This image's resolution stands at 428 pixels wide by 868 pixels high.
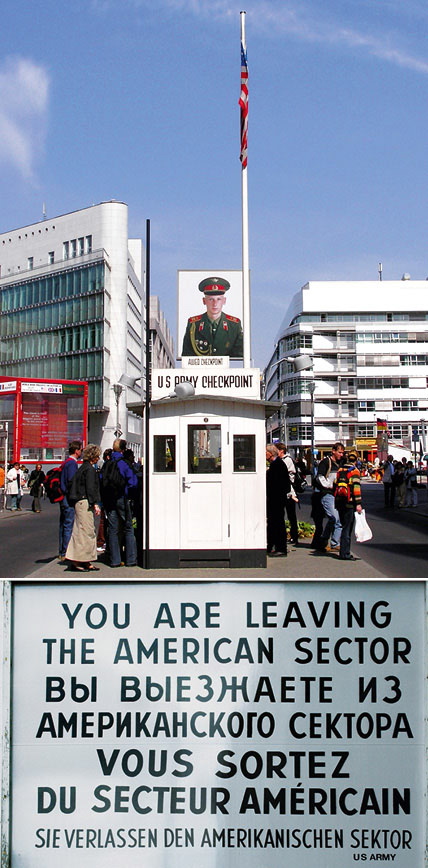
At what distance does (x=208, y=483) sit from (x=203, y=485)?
81 mm

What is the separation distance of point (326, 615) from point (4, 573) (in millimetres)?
10420

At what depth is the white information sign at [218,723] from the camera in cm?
277

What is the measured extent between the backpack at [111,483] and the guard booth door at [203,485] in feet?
3.14

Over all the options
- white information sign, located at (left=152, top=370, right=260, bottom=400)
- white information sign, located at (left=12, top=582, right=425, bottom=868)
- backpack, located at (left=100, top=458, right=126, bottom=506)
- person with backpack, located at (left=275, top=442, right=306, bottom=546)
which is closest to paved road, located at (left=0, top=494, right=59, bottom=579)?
backpack, located at (left=100, top=458, right=126, bottom=506)

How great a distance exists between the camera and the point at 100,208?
3209 inches

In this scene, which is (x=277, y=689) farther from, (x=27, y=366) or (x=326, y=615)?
(x=27, y=366)

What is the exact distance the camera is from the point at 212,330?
21.2m

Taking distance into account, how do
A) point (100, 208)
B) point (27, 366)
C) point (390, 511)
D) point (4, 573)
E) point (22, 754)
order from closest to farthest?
point (22, 754) → point (4, 573) → point (390, 511) → point (100, 208) → point (27, 366)

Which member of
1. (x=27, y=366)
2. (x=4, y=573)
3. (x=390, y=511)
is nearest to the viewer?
(x=4, y=573)

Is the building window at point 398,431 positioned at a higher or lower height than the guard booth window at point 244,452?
higher

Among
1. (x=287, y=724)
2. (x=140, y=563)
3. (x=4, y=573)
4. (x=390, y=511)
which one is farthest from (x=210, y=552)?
(x=390, y=511)

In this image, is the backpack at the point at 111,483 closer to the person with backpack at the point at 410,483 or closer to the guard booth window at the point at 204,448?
the guard booth window at the point at 204,448

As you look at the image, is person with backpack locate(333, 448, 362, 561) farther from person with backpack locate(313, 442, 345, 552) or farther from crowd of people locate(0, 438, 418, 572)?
person with backpack locate(313, 442, 345, 552)

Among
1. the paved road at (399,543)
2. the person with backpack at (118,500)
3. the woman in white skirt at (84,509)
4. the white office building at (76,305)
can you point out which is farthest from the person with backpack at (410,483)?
the white office building at (76,305)
